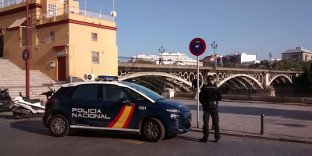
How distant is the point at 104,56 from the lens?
2802 centimetres

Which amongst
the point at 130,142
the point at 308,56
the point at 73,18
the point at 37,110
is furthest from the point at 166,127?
the point at 308,56

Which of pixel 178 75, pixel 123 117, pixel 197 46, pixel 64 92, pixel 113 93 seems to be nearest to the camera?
pixel 123 117

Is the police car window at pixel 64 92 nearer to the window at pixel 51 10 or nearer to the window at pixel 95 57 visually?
the window at pixel 95 57

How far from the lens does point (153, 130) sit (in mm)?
8164

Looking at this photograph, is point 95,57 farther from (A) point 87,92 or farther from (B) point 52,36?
(A) point 87,92

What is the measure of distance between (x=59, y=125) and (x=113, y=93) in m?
1.85

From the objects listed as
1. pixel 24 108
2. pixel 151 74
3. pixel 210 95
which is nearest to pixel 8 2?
pixel 151 74

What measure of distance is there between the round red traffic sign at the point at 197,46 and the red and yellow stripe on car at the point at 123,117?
340 centimetres

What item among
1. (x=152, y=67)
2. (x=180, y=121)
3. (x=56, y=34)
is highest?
(x=56, y=34)

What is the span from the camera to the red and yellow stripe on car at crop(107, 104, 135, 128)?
8.30 metres

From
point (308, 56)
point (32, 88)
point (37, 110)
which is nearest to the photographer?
point (37, 110)

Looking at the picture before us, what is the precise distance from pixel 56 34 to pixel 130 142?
2031 cm

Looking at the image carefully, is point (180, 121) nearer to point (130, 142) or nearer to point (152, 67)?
point (130, 142)

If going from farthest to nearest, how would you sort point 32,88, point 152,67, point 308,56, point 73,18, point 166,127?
point 308,56 < point 152,67 < point 73,18 < point 32,88 < point 166,127
